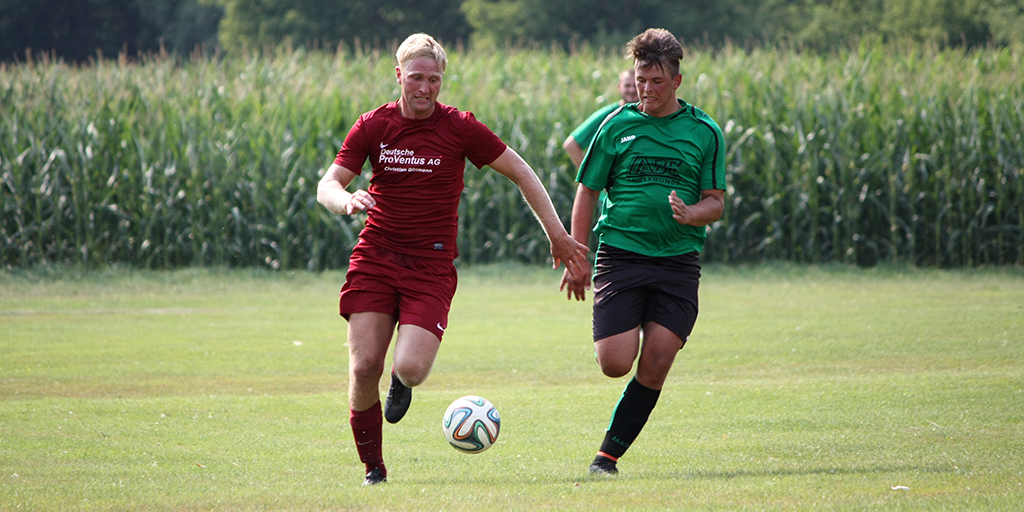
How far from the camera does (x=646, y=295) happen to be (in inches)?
205

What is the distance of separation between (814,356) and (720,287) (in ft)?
17.0

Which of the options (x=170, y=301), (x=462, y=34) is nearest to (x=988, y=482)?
(x=170, y=301)

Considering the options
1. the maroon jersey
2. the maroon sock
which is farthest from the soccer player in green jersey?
the maroon sock

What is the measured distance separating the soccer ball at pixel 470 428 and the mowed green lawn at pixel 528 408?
0.18 metres

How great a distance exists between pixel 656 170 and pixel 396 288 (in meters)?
1.39

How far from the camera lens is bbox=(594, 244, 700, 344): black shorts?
5.11m

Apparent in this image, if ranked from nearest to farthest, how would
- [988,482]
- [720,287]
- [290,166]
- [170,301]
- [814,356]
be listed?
[988,482] < [814,356] < [170,301] < [720,287] < [290,166]

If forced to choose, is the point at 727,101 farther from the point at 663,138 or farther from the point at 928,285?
the point at 663,138

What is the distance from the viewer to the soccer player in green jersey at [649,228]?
16.7 feet

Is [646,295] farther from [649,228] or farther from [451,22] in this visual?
[451,22]

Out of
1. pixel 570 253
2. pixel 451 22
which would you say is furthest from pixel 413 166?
pixel 451 22

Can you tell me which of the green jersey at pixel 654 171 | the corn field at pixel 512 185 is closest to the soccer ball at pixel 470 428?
the green jersey at pixel 654 171

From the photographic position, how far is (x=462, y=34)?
47.1m

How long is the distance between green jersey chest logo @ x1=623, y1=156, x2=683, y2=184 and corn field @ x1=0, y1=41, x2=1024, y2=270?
1040 centimetres
